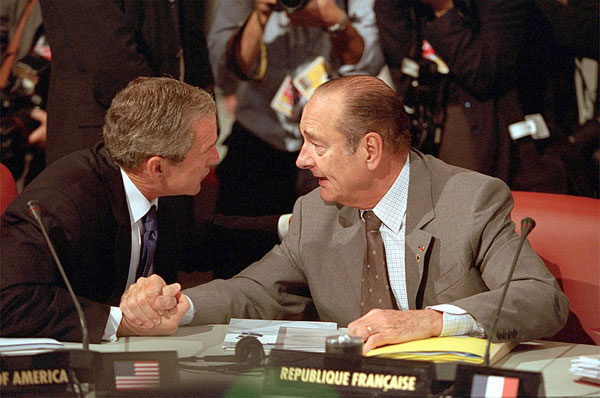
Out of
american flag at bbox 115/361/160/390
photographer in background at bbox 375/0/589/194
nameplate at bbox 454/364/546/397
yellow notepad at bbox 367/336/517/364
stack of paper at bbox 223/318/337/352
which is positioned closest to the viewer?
nameplate at bbox 454/364/546/397

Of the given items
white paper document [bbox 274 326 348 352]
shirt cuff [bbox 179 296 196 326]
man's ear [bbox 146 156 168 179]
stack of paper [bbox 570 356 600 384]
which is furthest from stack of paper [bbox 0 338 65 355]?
stack of paper [bbox 570 356 600 384]

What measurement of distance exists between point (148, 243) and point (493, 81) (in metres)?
1.70

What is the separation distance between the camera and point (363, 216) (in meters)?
2.34

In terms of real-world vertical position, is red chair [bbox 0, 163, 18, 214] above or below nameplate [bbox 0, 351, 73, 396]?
above

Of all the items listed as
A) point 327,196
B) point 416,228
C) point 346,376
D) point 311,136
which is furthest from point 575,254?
point 346,376

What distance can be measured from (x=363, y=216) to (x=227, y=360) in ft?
2.52

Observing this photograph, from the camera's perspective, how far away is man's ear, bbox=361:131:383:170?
224 cm

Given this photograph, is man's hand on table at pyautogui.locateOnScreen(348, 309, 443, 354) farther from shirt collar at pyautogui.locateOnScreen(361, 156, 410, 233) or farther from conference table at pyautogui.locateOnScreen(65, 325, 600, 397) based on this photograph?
shirt collar at pyautogui.locateOnScreen(361, 156, 410, 233)

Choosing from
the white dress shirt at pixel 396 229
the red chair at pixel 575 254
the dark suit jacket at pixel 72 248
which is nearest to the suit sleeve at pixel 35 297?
the dark suit jacket at pixel 72 248

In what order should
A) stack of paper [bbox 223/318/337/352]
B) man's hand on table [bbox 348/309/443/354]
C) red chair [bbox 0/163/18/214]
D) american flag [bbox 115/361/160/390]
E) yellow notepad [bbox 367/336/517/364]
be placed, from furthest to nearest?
red chair [bbox 0/163/18/214]
stack of paper [bbox 223/318/337/352]
man's hand on table [bbox 348/309/443/354]
yellow notepad [bbox 367/336/517/364]
american flag [bbox 115/361/160/390]

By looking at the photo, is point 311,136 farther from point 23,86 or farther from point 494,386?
point 23,86

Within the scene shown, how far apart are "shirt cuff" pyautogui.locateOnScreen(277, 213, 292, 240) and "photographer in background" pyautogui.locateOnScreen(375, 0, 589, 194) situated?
→ 2.50 ft

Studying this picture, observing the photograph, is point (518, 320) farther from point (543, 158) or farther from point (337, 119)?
point (543, 158)

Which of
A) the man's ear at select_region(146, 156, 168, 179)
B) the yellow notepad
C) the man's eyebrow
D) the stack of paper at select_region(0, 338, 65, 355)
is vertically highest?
the man's eyebrow
